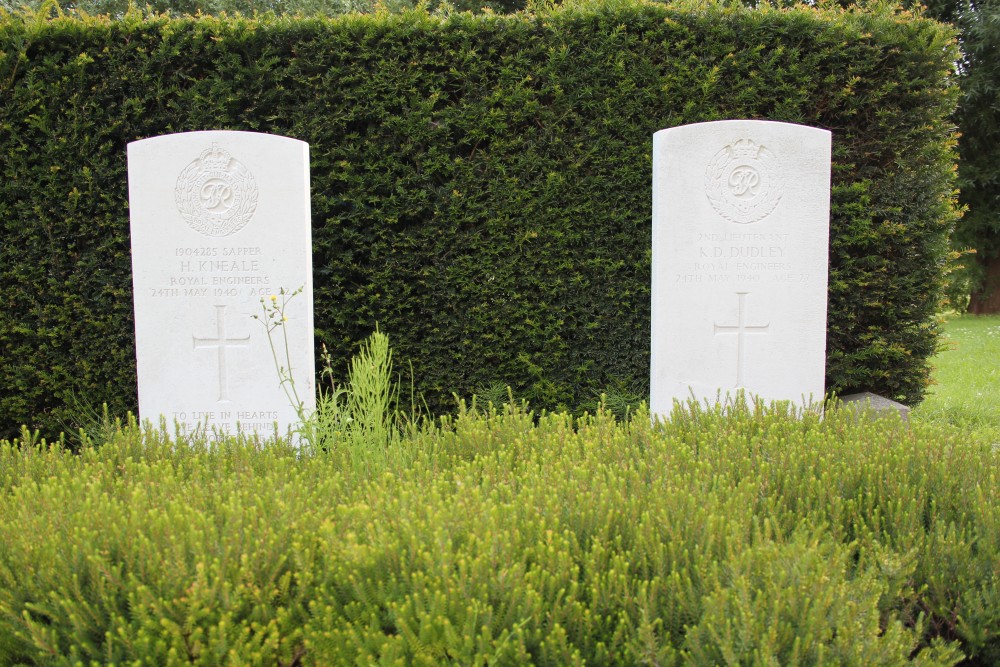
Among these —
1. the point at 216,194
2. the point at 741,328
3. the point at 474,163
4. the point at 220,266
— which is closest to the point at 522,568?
the point at 741,328

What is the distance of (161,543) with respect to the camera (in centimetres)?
170

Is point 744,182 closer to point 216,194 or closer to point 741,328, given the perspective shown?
point 741,328

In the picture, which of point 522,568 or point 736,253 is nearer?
point 522,568

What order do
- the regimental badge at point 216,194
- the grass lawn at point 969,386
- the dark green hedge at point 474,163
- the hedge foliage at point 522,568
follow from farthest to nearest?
the grass lawn at point 969,386 → the dark green hedge at point 474,163 → the regimental badge at point 216,194 → the hedge foliage at point 522,568

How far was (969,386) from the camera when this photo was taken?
7801 mm

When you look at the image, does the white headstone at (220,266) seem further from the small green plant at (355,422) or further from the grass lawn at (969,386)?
the grass lawn at (969,386)

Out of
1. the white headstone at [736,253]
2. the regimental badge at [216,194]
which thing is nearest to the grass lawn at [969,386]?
the white headstone at [736,253]

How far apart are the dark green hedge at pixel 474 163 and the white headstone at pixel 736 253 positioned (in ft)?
3.54

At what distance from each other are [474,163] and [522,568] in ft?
13.8

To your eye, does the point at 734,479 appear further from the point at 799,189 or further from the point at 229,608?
the point at 799,189

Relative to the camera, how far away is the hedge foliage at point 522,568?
4.75 ft

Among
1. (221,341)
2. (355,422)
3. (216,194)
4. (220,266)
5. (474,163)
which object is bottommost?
(355,422)

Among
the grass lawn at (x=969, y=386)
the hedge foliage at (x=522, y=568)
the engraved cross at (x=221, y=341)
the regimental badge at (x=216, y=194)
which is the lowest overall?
the grass lawn at (x=969, y=386)

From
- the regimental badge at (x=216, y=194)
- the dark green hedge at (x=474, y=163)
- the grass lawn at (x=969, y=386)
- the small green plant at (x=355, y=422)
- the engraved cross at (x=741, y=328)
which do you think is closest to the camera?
the small green plant at (x=355, y=422)
